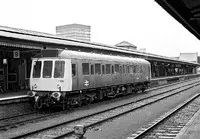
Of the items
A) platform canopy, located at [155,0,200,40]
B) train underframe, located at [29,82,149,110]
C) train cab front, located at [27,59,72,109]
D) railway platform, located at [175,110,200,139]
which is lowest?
railway platform, located at [175,110,200,139]

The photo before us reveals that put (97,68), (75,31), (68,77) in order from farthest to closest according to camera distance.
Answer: (75,31)
(97,68)
(68,77)

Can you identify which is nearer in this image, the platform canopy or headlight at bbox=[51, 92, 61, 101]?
the platform canopy

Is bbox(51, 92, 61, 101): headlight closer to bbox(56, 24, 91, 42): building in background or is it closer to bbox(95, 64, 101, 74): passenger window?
→ bbox(95, 64, 101, 74): passenger window

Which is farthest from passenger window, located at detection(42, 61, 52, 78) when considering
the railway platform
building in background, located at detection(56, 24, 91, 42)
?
building in background, located at detection(56, 24, 91, 42)

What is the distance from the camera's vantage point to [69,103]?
1475 cm

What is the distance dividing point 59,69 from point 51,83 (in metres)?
0.76

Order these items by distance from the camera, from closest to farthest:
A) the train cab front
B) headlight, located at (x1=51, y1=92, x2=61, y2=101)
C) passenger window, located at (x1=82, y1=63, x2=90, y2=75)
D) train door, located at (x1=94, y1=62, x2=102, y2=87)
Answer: headlight, located at (x1=51, y1=92, x2=61, y2=101) < the train cab front < passenger window, located at (x1=82, y1=63, x2=90, y2=75) < train door, located at (x1=94, y1=62, x2=102, y2=87)

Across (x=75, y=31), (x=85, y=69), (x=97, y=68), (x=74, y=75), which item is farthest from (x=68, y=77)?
(x=75, y=31)

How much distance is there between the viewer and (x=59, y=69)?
14195 mm

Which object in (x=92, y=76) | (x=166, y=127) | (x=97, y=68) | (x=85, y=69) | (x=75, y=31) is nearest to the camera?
(x=166, y=127)

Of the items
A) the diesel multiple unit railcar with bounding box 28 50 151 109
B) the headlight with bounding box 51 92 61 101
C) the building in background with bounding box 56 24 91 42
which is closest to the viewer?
the headlight with bounding box 51 92 61 101

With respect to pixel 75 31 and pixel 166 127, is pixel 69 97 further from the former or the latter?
pixel 75 31

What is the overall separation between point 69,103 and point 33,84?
6.53 feet

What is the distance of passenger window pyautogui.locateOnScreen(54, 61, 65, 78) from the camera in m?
14.1
